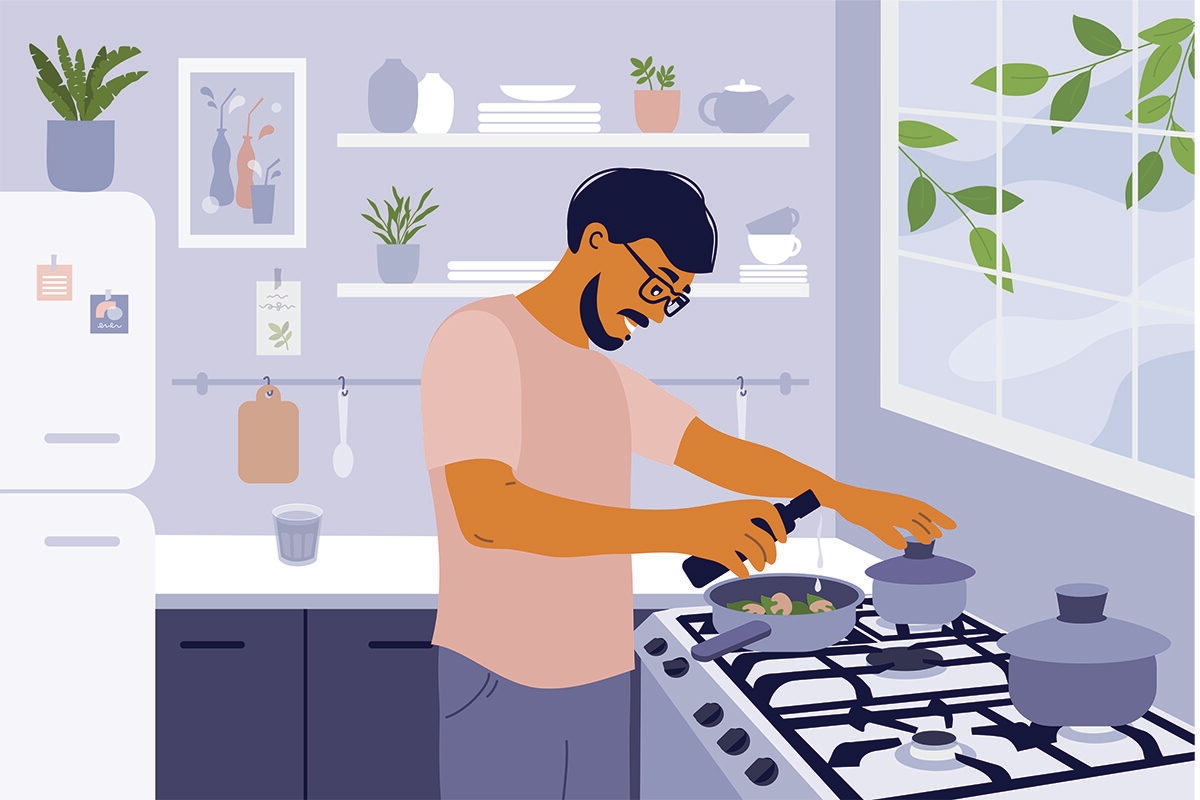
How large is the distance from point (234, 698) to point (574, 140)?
4.81 ft

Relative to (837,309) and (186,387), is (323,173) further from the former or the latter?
(837,309)

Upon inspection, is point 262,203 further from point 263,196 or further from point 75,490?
point 75,490

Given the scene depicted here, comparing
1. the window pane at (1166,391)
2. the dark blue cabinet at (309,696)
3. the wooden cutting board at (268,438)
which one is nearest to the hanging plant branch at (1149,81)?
the window pane at (1166,391)

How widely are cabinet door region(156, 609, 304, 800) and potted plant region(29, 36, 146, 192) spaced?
108 cm

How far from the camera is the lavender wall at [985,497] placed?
2.38 meters

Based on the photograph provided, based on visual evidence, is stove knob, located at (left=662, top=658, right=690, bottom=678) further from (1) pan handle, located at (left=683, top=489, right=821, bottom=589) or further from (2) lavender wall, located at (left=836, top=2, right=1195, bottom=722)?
(2) lavender wall, located at (left=836, top=2, right=1195, bottom=722)

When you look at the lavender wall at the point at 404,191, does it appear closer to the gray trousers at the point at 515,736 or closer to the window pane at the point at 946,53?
the window pane at the point at 946,53

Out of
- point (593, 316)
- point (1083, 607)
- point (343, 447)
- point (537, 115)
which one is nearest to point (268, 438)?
point (343, 447)

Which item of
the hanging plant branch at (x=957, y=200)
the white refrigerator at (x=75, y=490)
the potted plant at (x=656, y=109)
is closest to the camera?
the hanging plant branch at (x=957, y=200)

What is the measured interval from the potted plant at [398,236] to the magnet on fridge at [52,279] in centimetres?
71

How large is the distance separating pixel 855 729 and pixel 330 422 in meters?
2.02

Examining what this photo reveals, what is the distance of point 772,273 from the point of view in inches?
147

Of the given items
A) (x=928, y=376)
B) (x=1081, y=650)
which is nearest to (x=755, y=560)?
(x=1081, y=650)

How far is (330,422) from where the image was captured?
3.88m
